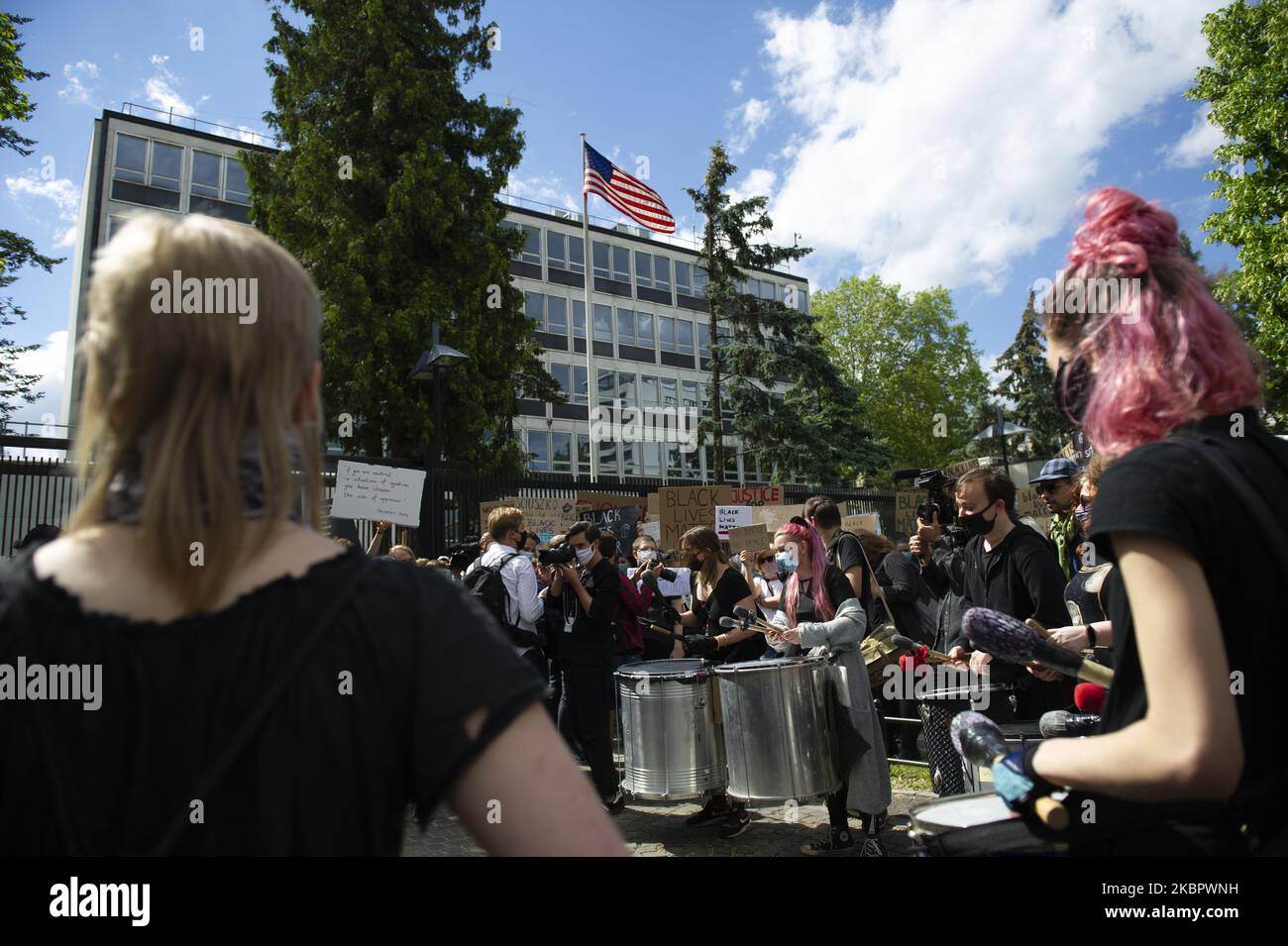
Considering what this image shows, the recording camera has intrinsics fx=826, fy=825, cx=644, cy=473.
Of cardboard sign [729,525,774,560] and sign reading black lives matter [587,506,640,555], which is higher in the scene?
sign reading black lives matter [587,506,640,555]

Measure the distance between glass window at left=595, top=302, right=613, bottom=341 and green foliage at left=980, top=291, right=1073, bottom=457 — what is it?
20.8 meters

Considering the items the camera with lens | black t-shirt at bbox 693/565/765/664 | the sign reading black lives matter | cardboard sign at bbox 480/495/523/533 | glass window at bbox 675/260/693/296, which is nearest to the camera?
the camera with lens

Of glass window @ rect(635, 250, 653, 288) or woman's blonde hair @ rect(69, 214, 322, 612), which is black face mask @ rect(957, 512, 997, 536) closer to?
woman's blonde hair @ rect(69, 214, 322, 612)

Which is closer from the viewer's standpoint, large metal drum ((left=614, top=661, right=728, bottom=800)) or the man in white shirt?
large metal drum ((left=614, top=661, right=728, bottom=800))

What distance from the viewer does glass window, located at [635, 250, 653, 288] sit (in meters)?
46.4

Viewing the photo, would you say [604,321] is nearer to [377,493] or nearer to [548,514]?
[548,514]

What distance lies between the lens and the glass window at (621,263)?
149ft

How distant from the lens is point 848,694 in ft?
17.4

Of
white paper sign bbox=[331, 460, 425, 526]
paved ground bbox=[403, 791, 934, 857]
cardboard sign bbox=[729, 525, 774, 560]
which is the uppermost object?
white paper sign bbox=[331, 460, 425, 526]

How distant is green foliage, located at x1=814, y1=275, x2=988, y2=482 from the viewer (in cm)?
4678

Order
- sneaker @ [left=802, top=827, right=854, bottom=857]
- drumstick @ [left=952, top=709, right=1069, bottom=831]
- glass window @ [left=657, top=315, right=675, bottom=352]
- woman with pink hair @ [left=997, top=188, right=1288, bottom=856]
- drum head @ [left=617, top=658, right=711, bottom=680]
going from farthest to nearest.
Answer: glass window @ [left=657, top=315, right=675, bottom=352], drum head @ [left=617, top=658, right=711, bottom=680], sneaker @ [left=802, top=827, right=854, bottom=857], drumstick @ [left=952, top=709, right=1069, bottom=831], woman with pink hair @ [left=997, top=188, right=1288, bottom=856]

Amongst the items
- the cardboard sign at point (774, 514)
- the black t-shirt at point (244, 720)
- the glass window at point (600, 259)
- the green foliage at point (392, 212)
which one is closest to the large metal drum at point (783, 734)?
the black t-shirt at point (244, 720)

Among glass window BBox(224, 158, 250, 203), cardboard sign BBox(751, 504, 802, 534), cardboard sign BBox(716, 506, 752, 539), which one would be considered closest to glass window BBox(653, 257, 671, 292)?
glass window BBox(224, 158, 250, 203)
